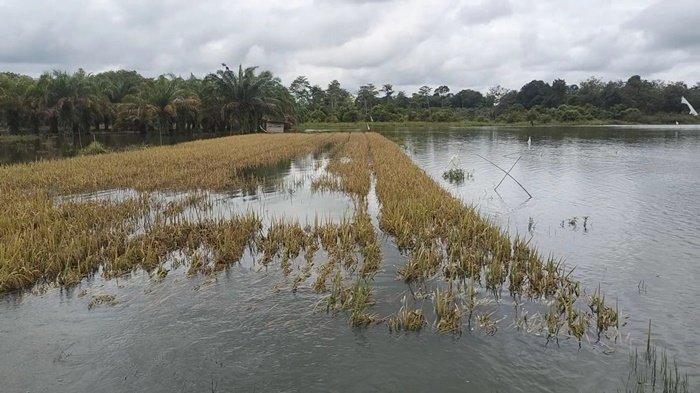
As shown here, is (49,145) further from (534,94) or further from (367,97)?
(534,94)

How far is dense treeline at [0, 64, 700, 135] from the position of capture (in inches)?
1826

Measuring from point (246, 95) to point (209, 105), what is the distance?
19.8 ft

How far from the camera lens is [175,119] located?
55.2m

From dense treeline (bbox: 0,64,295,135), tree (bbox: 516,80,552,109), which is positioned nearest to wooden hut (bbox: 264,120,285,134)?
dense treeline (bbox: 0,64,295,135)

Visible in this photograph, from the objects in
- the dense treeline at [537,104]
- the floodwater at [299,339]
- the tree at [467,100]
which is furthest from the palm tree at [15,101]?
the tree at [467,100]

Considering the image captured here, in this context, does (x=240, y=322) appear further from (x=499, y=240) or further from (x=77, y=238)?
(x=499, y=240)

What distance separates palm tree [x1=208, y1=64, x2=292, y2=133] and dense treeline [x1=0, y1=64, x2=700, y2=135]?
103mm

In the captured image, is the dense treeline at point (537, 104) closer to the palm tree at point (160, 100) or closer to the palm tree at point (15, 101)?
the palm tree at point (160, 100)

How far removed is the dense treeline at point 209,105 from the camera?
152ft

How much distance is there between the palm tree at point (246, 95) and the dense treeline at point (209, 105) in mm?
103

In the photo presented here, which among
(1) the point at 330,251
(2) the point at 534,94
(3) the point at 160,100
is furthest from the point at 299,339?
(2) the point at 534,94

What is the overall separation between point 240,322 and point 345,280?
1.75 metres

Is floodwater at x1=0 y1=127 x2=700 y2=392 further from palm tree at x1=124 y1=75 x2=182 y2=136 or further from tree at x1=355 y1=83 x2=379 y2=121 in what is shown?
tree at x1=355 y1=83 x2=379 y2=121

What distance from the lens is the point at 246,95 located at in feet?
164
